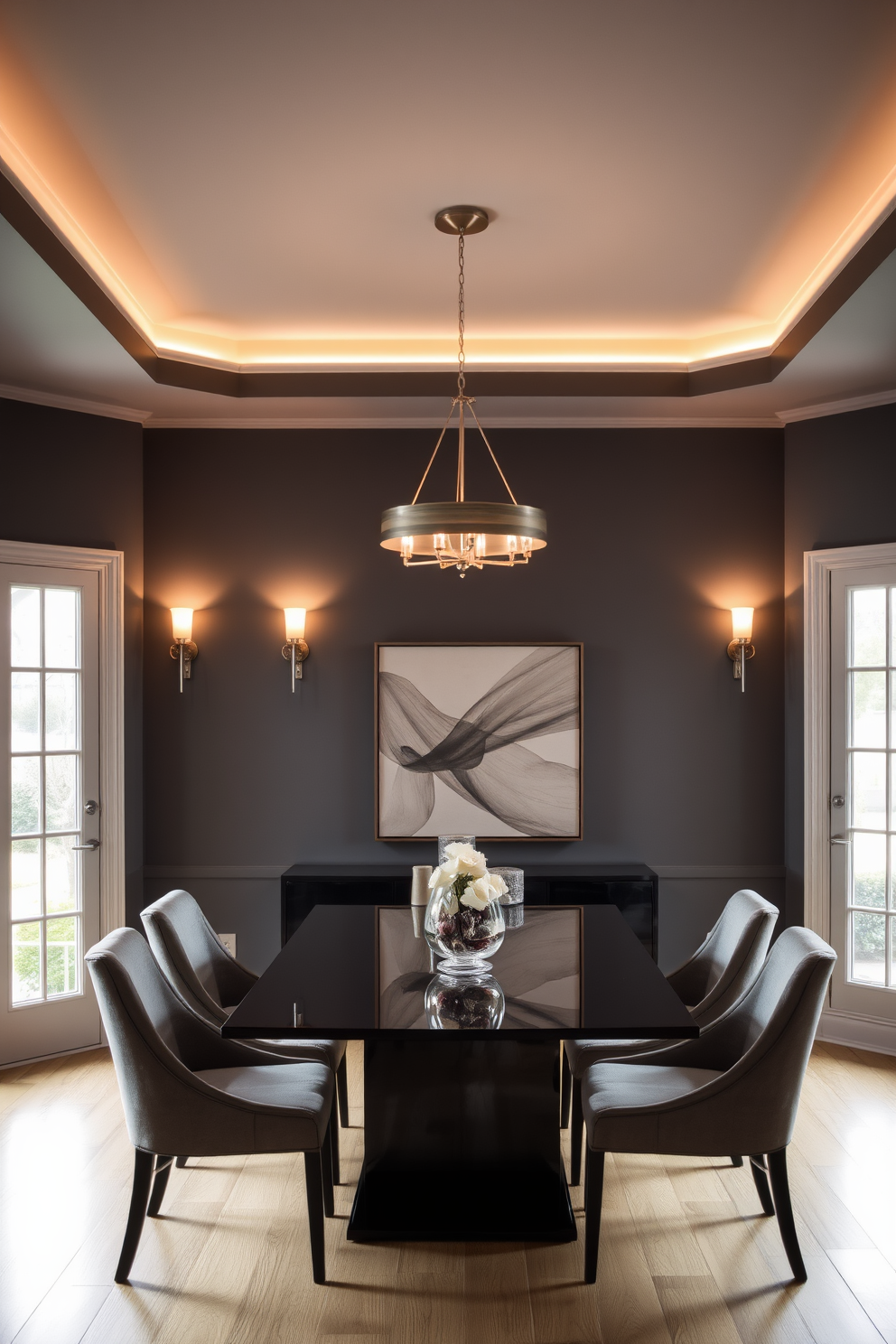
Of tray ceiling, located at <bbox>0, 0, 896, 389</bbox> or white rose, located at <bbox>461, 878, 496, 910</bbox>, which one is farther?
white rose, located at <bbox>461, 878, 496, 910</bbox>

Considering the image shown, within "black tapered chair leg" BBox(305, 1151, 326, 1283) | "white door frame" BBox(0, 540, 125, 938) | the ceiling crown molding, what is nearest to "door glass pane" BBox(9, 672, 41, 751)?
"white door frame" BBox(0, 540, 125, 938)

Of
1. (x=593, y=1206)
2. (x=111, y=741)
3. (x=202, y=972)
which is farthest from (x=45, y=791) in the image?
(x=593, y=1206)

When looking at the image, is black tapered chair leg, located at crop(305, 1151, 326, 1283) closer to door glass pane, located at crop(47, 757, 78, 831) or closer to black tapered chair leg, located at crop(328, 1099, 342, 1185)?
black tapered chair leg, located at crop(328, 1099, 342, 1185)

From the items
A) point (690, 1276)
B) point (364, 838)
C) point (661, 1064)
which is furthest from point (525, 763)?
point (690, 1276)

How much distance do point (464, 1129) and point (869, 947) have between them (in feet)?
7.65

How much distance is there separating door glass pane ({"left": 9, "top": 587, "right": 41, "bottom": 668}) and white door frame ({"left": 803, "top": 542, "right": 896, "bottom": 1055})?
3.36m

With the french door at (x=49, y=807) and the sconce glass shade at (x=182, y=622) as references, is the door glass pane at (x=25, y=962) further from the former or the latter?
the sconce glass shade at (x=182, y=622)

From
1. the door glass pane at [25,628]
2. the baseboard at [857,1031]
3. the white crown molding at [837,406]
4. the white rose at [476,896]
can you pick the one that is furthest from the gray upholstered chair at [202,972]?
the white crown molding at [837,406]

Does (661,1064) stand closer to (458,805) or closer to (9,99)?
(458,805)

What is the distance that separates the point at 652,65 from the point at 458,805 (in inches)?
120

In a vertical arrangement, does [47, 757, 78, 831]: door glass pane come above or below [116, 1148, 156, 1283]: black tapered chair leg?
above

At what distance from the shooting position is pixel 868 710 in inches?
169

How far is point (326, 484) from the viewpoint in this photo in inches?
183

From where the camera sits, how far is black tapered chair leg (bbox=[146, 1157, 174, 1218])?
2.77 m
